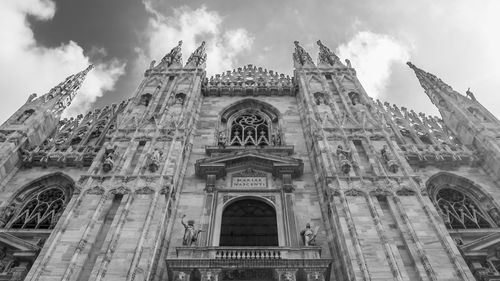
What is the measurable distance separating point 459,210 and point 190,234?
9482mm

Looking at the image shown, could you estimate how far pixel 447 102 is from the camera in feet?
65.1

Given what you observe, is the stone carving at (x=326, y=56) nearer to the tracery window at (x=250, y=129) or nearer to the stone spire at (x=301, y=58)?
the stone spire at (x=301, y=58)

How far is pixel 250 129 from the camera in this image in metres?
20.0

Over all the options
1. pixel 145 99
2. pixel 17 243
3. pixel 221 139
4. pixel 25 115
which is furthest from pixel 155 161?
pixel 25 115

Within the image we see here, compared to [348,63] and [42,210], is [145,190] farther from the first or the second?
[348,63]

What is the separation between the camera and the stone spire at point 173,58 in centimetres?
2380

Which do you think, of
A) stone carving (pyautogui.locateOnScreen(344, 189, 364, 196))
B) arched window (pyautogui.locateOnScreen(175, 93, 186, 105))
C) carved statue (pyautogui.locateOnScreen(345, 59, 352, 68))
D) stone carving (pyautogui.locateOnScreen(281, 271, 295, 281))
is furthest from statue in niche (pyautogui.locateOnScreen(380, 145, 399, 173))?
arched window (pyautogui.locateOnScreen(175, 93, 186, 105))

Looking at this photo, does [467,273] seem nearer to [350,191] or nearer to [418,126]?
[350,191]

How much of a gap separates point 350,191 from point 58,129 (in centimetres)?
1374

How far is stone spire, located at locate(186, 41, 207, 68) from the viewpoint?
77.7 ft

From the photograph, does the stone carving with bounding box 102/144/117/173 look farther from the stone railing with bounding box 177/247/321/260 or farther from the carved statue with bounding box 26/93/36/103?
the carved statue with bounding box 26/93/36/103

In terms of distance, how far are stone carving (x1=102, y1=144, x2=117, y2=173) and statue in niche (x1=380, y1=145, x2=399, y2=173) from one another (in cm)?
955

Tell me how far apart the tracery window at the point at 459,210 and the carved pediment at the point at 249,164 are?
521 cm

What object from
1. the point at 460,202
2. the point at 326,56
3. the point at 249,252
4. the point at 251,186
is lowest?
the point at 249,252
